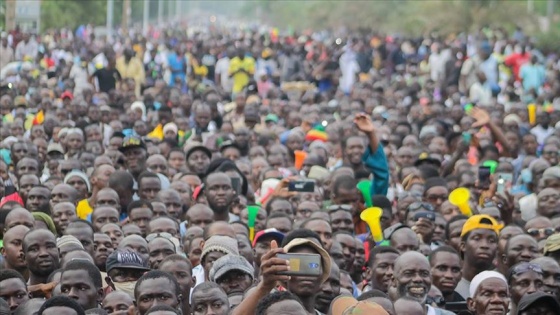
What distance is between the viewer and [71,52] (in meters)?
34.9

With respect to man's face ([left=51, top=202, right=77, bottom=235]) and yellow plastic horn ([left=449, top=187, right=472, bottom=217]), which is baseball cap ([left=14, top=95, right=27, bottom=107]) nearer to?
yellow plastic horn ([left=449, top=187, right=472, bottom=217])

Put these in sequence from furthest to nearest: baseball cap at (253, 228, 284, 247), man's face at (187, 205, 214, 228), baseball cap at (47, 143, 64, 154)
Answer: baseball cap at (47, 143, 64, 154) < man's face at (187, 205, 214, 228) < baseball cap at (253, 228, 284, 247)

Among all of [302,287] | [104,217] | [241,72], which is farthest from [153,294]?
[241,72]

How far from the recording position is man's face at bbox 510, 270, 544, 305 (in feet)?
29.5

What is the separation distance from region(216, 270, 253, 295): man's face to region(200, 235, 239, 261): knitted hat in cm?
62

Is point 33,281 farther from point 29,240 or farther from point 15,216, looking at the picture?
point 15,216

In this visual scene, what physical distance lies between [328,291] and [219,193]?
10.9ft

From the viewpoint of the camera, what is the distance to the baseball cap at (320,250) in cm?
806

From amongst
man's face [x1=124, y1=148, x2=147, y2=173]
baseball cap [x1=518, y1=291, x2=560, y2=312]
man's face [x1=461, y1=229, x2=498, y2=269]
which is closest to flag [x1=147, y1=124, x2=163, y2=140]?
man's face [x1=124, y1=148, x2=147, y2=173]

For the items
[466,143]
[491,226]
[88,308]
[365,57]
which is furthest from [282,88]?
[88,308]

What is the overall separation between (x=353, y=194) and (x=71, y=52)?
23.5m

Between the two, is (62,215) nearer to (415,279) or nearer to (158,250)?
(158,250)

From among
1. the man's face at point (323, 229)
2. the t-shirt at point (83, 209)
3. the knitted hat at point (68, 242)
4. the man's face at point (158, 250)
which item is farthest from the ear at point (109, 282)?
the t-shirt at point (83, 209)

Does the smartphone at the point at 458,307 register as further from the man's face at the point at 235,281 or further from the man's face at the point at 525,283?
the man's face at the point at 235,281
